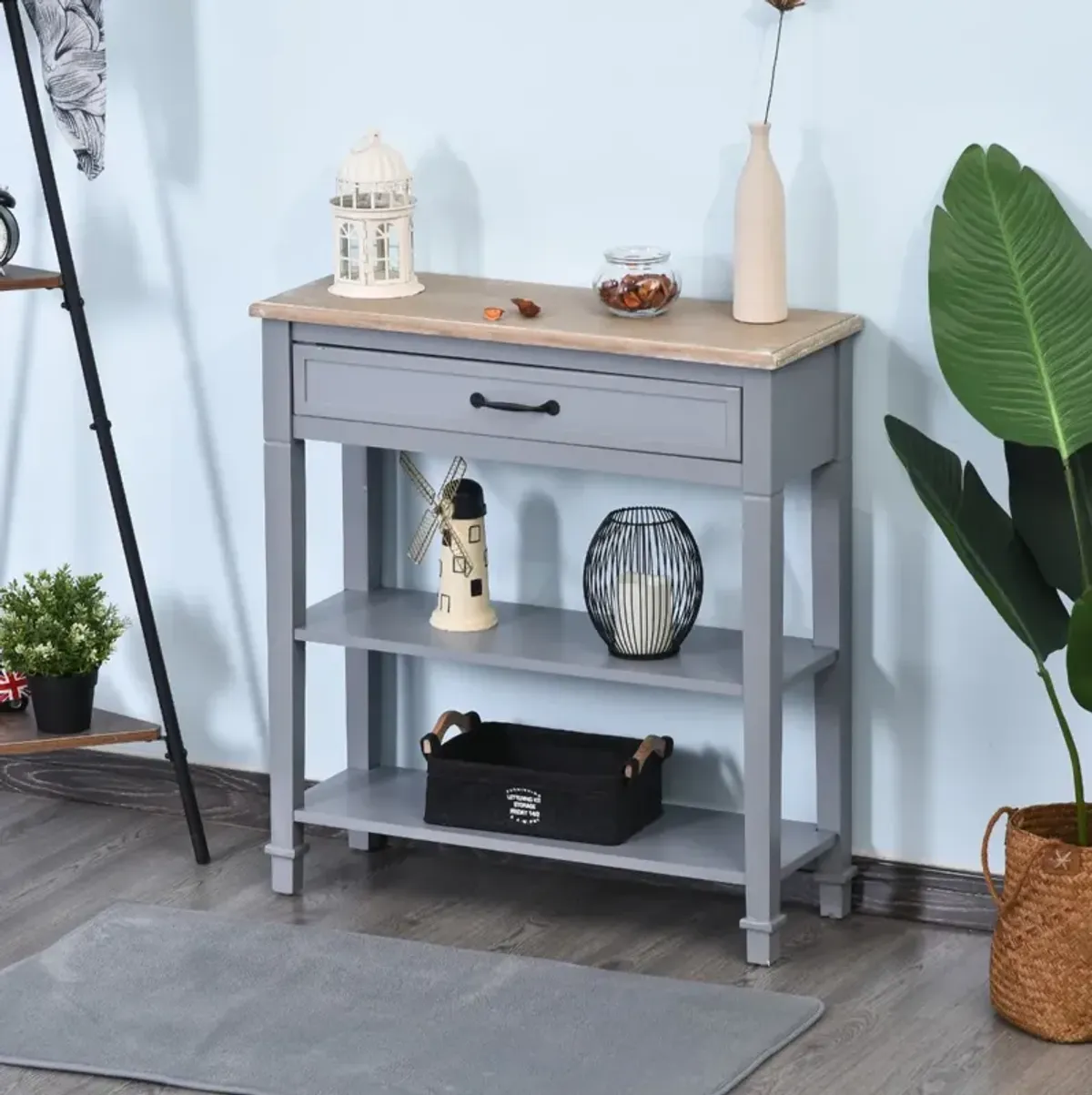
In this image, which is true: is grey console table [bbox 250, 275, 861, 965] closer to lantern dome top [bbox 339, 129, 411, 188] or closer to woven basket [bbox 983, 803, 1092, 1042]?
lantern dome top [bbox 339, 129, 411, 188]

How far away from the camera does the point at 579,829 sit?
10.8 feet

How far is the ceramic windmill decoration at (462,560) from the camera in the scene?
11.1 feet

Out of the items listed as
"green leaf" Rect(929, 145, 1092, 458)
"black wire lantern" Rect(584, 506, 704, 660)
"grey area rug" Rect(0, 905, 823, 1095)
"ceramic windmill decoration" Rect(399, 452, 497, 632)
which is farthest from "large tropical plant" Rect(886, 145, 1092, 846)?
"ceramic windmill decoration" Rect(399, 452, 497, 632)

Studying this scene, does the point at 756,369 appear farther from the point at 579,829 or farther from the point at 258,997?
the point at 258,997

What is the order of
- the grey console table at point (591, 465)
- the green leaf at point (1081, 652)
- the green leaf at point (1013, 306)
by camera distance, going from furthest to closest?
the grey console table at point (591, 465), the green leaf at point (1013, 306), the green leaf at point (1081, 652)

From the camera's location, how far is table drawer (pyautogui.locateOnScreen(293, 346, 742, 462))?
3037 mm

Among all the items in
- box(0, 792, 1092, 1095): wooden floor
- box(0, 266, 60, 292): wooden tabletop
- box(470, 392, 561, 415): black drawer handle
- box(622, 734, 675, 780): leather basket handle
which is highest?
box(0, 266, 60, 292): wooden tabletop

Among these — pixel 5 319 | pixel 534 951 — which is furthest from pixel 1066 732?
pixel 5 319

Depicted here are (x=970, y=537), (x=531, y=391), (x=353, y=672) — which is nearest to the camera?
(x=970, y=537)

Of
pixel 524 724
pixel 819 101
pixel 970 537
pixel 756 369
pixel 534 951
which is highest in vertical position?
pixel 819 101

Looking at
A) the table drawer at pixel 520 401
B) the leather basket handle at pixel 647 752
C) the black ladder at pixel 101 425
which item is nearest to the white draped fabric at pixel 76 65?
the black ladder at pixel 101 425

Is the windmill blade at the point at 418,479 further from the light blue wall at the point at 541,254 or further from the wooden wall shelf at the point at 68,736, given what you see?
the wooden wall shelf at the point at 68,736

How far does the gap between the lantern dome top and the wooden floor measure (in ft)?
3.64

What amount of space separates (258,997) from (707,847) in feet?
2.30
